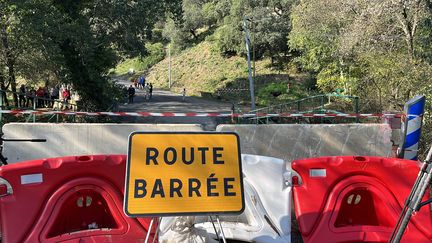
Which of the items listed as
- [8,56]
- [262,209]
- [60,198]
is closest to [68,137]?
[60,198]

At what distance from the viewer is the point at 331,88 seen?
34719mm

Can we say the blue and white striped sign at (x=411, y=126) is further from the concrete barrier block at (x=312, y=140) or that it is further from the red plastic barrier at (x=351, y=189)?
the red plastic barrier at (x=351, y=189)

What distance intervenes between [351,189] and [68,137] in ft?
16.9

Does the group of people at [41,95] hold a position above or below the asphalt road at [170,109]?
above

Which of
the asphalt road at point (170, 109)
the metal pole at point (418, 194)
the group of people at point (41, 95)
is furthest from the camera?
the group of people at point (41, 95)

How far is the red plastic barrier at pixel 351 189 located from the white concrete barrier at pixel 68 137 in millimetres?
3380

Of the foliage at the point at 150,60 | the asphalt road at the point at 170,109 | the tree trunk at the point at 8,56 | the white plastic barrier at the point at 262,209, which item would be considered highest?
the foliage at the point at 150,60

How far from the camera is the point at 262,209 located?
4.63m

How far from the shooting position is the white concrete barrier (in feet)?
25.0

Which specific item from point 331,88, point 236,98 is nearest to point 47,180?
point 331,88

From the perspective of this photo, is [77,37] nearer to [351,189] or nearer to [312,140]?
[312,140]

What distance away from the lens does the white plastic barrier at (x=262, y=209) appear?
439cm

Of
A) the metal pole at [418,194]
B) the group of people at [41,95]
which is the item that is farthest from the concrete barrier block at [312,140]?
the group of people at [41,95]

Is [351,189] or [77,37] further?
[77,37]
